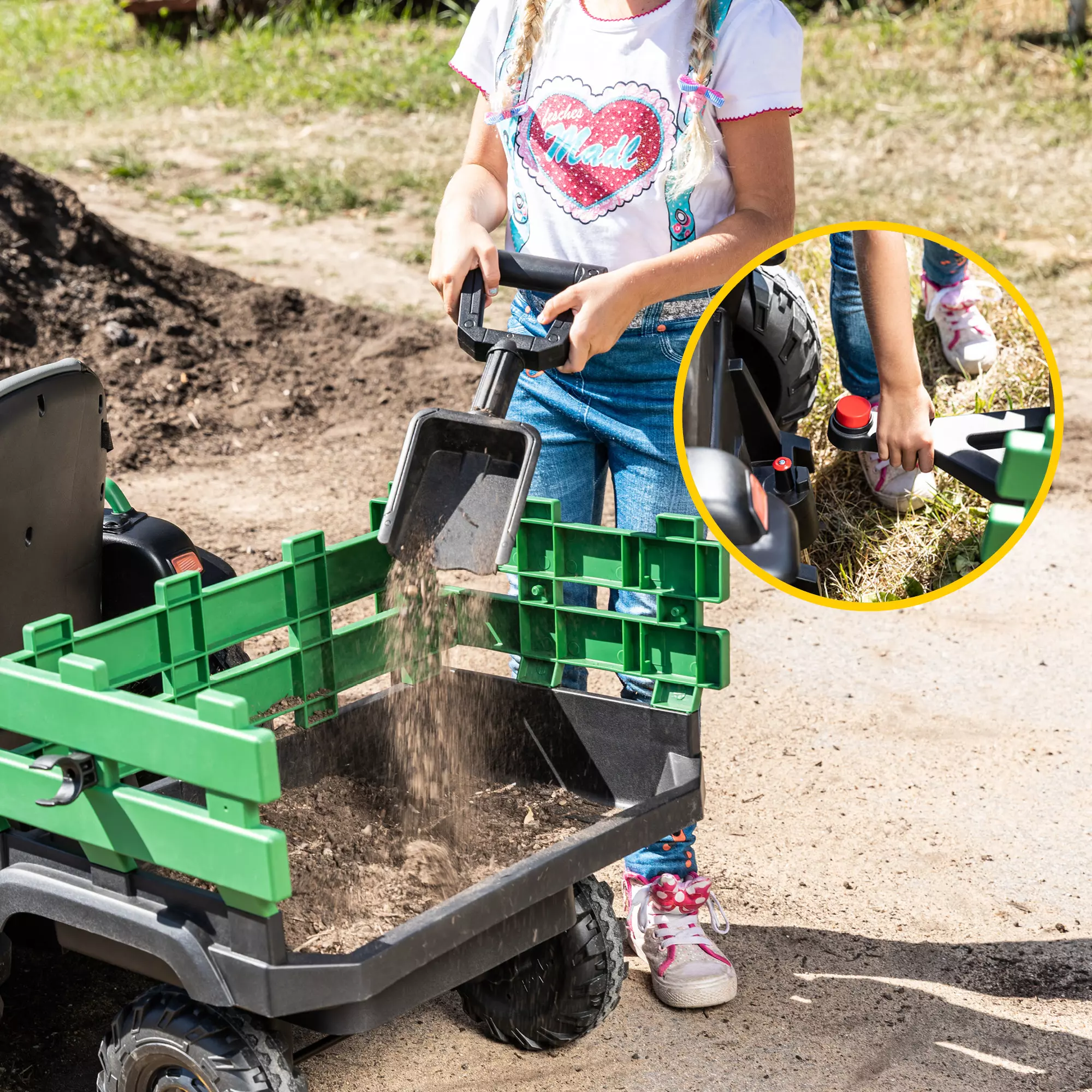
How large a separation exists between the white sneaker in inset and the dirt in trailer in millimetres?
708

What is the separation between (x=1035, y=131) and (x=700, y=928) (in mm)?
6273

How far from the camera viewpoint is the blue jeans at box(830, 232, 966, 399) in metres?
1.96

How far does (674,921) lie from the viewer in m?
2.40

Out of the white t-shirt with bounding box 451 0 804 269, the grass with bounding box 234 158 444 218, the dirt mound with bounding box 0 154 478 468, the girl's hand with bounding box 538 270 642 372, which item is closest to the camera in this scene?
the girl's hand with bounding box 538 270 642 372

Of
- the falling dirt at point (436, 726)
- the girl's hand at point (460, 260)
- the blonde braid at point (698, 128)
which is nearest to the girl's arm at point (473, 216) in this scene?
the girl's hand at point (460, 260)

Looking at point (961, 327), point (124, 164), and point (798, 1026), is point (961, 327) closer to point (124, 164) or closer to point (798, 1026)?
point (798, 1026)

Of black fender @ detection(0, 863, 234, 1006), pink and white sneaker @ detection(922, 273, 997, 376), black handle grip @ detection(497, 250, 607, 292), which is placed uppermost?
black handle grip @ detection(497, 250, 607, 292)

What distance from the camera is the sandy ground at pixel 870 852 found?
7.29ft

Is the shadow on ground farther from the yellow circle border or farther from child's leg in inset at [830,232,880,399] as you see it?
child's leg in inset at [830,232,880,399]

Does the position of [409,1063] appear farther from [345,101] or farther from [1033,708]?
[345,101]

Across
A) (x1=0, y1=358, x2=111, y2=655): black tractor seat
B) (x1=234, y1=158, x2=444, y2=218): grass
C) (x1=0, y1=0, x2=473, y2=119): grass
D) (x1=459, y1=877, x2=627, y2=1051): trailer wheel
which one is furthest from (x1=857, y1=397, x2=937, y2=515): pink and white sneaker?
(x1=0, y1=0, x2=473, y2=119): grass

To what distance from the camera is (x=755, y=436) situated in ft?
6.52

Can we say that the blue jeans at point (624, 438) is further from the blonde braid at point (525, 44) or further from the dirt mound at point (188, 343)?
the dirt mound at point (188, 343)

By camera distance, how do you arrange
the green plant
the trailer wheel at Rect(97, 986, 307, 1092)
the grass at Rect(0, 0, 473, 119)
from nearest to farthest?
the trailer wheel at Rect(97, 986, 307, 1092) < the green plant < the grass at Rect(0, 0, 473, 119)
